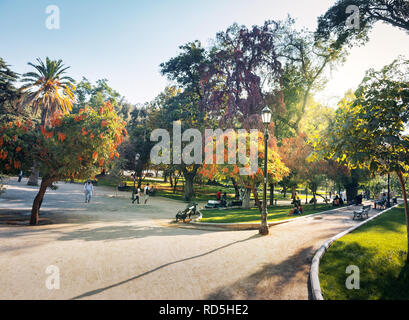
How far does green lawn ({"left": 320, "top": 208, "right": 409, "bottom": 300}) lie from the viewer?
16.2 ft

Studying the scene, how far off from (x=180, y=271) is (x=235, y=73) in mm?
21689

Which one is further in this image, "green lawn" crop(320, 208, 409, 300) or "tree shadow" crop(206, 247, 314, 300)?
"green lawn" crop(320, 208, 409, 300)

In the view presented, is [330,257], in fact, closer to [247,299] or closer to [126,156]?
[247,299]

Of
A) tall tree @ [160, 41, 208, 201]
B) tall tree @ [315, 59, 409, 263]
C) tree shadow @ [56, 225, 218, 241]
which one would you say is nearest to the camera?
tall tree @ [315, 59, 409, 263]

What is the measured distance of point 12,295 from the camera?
446cm

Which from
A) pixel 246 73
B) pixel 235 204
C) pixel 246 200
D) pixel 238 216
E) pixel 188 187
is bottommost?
pixel 235 204

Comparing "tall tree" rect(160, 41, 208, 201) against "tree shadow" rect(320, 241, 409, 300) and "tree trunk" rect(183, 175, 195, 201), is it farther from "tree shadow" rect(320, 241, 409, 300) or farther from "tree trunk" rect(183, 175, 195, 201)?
"tree shadow" rect(320, 241, 409, 300)

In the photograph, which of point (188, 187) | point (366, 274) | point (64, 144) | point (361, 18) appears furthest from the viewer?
point (188, 187)

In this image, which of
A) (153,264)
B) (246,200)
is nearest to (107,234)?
(153,264)

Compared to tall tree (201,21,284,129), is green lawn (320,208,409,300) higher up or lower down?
lower down

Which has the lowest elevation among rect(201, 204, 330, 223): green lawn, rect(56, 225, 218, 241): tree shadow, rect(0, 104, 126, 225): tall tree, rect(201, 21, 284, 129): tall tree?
rect(201, 204, 330, 223): green lawn

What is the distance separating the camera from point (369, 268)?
6086mm

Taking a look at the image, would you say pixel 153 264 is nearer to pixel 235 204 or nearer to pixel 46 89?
pixel 235 204

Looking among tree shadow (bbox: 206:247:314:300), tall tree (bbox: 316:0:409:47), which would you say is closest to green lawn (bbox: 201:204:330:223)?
tree shadow (bbox: 206:247:314:300)
